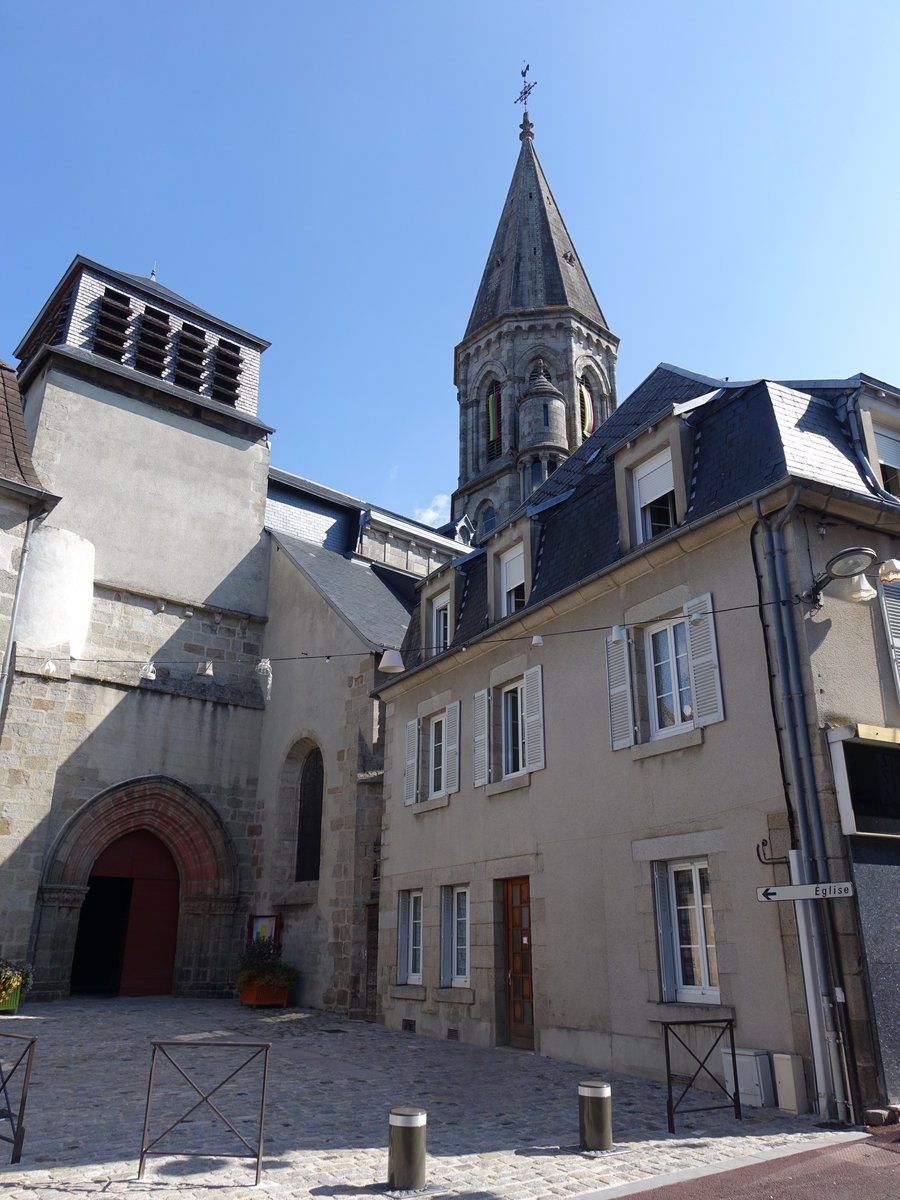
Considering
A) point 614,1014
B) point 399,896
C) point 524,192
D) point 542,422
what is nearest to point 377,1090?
point 614,1014

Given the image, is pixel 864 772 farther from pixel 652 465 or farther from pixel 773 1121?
pixel 652 465

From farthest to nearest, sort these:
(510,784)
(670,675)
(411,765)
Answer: (411,765) < (510,784) < (670,675)

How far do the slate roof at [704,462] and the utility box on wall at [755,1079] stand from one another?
14.4 feet

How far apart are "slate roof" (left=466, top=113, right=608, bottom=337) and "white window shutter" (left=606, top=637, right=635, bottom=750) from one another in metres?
32.9

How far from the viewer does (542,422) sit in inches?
1463

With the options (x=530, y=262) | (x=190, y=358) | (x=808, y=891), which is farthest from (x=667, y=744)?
(x=530, y=262)

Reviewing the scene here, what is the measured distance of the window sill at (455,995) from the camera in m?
10.9

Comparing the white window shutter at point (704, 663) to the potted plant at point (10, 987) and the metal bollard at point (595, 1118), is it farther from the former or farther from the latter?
the potted plant at point (10, 987)

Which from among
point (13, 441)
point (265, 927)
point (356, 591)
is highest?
point (13, 441)

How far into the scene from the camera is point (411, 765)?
1313 centimetres

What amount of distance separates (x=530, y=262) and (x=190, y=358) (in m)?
24.6

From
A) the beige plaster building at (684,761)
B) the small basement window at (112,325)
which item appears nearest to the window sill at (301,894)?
the beige plaster building at (684,761)

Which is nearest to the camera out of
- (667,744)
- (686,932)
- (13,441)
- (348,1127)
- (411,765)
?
(348,1127)

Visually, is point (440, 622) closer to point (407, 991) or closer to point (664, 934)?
point (407, 991)
